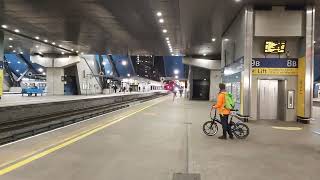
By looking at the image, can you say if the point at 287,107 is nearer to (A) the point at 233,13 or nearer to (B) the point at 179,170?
(A) the point at 233,13

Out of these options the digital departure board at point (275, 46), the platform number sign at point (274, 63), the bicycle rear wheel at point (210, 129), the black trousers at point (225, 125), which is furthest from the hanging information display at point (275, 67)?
the black trousers at point (225, 125)

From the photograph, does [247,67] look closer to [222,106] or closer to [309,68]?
[309,68]

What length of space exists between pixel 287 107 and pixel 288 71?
1.83 metres

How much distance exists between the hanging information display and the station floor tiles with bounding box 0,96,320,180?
6.29 m

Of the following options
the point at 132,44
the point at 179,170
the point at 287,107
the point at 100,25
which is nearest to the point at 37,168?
the point at 179,170

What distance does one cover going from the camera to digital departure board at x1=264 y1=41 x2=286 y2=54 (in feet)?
58.4

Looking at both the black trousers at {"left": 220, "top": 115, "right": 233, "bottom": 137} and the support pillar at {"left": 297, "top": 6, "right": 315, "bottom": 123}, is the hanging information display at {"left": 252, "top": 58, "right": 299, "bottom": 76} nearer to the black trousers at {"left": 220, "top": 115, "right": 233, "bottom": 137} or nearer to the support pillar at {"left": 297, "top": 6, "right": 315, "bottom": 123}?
the support pillar at {"left": 297, "top": 6, "right": 315, "bottom": 123}

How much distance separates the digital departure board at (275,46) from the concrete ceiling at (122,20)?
1.95m

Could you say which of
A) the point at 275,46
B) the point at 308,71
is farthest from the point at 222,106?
the point at 275,46

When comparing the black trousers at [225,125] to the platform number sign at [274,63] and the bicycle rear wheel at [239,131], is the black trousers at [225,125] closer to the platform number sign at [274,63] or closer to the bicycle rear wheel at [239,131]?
the bicycle rear wheel at [239,131]

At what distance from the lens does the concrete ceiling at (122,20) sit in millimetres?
19500

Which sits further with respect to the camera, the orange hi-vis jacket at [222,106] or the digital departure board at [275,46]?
the digital departure board at [275,46]

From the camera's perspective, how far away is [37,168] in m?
6.87

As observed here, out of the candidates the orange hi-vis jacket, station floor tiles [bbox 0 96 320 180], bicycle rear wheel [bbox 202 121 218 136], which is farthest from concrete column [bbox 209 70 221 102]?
the orange hi-vis jacket
